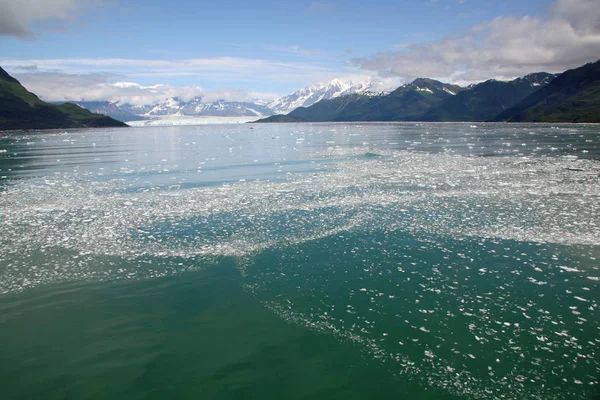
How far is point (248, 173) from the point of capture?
121ft

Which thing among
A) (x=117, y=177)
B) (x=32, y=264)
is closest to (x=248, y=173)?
(x=117, y=177)

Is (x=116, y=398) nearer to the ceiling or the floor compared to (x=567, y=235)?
nearer to the floor

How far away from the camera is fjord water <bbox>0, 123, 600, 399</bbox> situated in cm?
828

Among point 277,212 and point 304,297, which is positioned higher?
point 277,212

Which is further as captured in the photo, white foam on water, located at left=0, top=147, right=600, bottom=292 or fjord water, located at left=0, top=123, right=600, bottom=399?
white foam on water, located at left=0, top=147, right=600, bottom=292

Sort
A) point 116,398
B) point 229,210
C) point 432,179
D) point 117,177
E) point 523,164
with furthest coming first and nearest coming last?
point 523,164
point 117,177
point 432,179
point 229,210
point 116,398

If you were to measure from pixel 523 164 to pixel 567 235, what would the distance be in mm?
25273

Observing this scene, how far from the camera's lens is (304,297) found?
11.9 meters

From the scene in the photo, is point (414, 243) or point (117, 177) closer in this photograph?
point (414, 243)

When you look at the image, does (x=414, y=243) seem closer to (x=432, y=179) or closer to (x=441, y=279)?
(x=441, y=279)

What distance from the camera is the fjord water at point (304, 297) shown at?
828 cm

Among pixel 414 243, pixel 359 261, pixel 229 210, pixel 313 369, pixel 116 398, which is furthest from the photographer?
pixel 229 210

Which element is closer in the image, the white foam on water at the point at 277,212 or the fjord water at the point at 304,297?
the fjord water at the point at 304,297

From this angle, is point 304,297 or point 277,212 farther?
point 277,212
